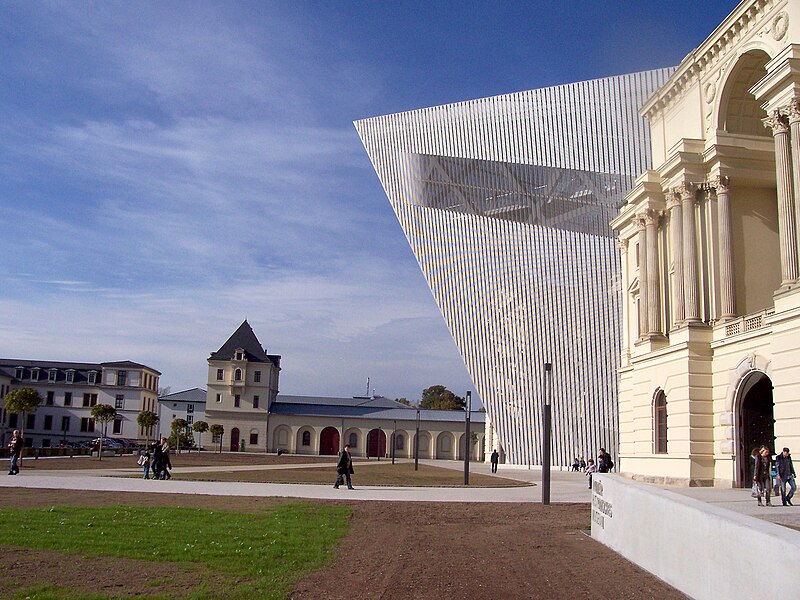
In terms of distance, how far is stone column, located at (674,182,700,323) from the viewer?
1051 inches

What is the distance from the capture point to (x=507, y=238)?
60688mm

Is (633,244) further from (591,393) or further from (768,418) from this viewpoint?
(591,393)

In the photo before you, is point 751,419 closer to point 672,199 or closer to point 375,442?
point 672,199

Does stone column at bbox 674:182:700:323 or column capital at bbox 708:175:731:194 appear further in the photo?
stone column at bbox 674:182:700:323

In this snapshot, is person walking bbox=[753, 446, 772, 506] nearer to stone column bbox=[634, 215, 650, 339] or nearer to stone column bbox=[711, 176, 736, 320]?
stone column bbox=[711, 176, 736, 320]

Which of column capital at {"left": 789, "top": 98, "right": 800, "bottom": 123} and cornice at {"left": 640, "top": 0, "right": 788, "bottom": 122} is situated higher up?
cornice at {"left": 640, "top": 0, "right": 788, "bottom": 122}

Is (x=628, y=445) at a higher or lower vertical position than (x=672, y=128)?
lower

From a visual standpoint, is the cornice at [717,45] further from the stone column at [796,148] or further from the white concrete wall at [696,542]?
the white concrete wall at [696,542]

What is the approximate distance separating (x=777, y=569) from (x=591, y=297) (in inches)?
2139

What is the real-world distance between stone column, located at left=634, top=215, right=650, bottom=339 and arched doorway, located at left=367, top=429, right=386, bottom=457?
66.3 m

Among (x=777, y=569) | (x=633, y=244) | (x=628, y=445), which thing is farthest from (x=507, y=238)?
(x=777, y=569)

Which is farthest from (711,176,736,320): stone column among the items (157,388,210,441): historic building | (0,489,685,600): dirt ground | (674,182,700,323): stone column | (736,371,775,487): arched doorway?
(157,388,210,441): historic building

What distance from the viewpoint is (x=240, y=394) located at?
3772 inches

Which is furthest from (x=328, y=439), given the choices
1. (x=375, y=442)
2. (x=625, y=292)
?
(x=625, y=292)
